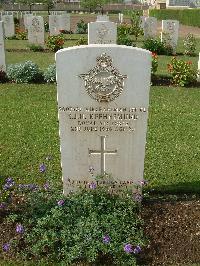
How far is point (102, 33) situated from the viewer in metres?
14.1

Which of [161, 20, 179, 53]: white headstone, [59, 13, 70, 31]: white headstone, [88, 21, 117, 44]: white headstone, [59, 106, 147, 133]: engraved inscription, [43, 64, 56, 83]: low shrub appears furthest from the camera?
[59, 13, 70, 31]: white headstone

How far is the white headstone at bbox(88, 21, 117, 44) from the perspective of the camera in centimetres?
1393

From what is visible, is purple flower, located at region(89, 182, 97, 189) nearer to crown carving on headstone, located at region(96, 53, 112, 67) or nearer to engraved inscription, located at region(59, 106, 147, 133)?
engraved inscription, located at region(59, 106, 147, 133)

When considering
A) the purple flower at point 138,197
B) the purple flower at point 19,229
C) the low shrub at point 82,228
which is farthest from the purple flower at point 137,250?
the purple flower at point 19,229

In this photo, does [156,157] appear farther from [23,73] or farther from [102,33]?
[102,33]

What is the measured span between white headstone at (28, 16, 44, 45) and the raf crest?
16.2 m

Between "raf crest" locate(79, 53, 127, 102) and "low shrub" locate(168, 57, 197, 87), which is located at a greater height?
"raf crest" locate(79, 53, 127, 102)

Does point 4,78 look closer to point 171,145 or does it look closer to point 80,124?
point 171,145

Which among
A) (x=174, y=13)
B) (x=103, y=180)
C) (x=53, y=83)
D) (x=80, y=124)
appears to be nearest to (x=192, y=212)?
(x=103, y=180)

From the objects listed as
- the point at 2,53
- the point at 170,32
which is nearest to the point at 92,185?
the point at 2,53

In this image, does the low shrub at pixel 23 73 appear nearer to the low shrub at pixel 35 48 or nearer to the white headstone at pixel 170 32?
the low shrub at pixel 35 48

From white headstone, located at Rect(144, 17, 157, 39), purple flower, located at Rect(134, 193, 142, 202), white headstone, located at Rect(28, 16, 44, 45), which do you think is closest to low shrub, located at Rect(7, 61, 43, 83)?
purple flower, located at Rect(134, 193, 142, 202)

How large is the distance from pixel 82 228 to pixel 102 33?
1114 cm

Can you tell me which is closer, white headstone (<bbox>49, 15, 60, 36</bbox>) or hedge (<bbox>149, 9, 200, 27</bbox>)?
white headstone (<bbox>49, 15, 60, 36</bbox>)
